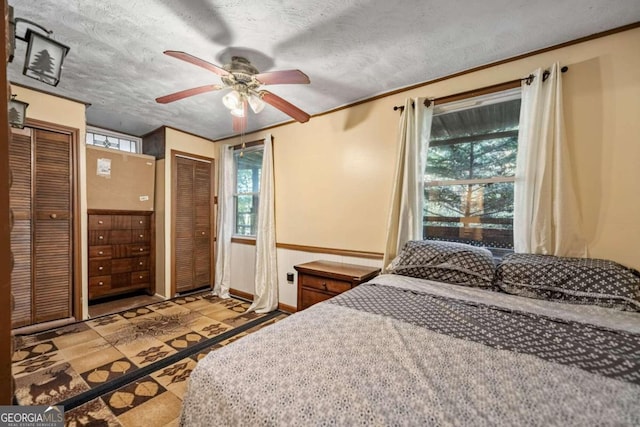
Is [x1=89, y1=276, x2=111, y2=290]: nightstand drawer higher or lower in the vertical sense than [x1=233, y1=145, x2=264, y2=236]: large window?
lower

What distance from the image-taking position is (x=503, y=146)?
1998 mm

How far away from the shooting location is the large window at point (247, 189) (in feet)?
12.2

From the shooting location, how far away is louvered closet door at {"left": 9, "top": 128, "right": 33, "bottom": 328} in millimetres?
2377

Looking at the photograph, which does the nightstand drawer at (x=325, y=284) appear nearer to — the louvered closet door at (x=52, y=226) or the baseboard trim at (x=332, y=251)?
the baseboard trim at (x=332, y=251)

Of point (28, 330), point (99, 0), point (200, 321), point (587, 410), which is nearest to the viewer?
point (587, 410)

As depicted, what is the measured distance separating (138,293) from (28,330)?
130cm

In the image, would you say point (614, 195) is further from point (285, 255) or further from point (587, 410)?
point (285, 255)

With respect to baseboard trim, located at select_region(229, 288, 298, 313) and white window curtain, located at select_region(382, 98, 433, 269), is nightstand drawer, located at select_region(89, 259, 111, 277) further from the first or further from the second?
white window curtain, located at select_region(382, 98, 433, 269)

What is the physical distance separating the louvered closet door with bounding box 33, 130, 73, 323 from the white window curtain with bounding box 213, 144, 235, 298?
1.61 m

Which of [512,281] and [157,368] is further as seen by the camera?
[157,368]

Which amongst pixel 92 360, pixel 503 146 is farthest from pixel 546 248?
pixel 92 360

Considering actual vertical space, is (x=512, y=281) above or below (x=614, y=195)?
below

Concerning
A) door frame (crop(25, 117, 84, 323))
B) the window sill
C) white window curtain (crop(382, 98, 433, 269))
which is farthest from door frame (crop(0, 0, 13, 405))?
the window sill

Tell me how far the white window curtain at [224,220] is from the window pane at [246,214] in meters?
0.12
